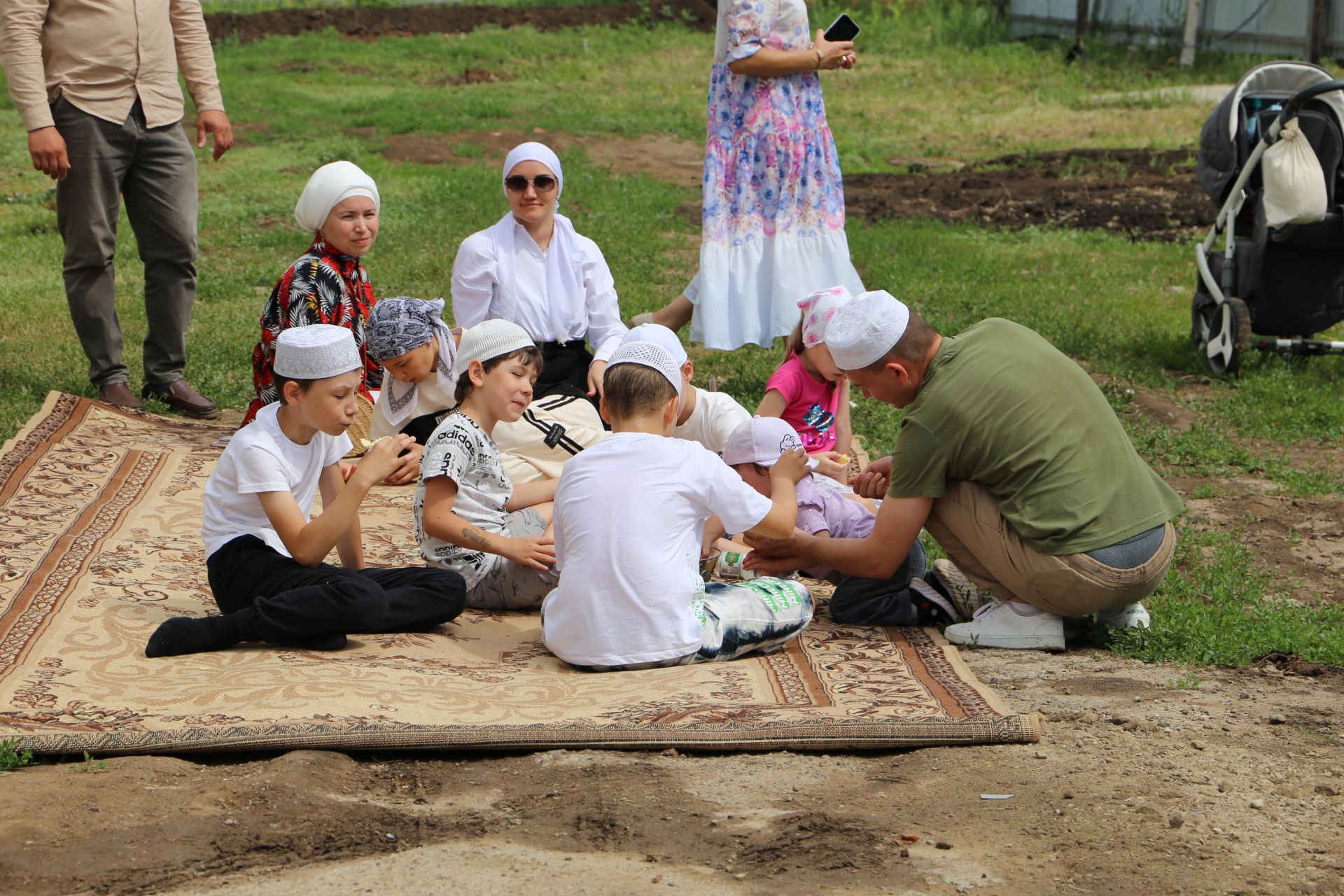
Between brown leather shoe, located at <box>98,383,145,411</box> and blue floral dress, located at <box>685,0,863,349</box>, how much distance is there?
288 centimetres

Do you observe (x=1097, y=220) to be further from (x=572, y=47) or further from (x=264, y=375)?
(x=572, y=47)

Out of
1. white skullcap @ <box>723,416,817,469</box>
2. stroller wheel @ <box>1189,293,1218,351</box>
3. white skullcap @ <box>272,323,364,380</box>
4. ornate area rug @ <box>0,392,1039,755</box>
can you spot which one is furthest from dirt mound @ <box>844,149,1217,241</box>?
white skullcap @ <box>272,323,364,380</box>

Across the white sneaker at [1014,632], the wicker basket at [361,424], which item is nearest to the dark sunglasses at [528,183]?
the wicker basket at [361,424]

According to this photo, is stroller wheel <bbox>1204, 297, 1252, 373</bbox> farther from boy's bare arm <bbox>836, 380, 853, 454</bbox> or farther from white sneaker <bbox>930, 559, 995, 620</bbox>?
white sneaker <bbox>930, 559, 995, 620</bbox>

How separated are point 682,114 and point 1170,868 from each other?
15.6 m

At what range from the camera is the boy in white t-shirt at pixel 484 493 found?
15.4 feet

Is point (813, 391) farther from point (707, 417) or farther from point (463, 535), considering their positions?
point (463, 535)

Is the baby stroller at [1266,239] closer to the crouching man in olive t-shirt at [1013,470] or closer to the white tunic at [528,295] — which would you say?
the white tunic at [528,295]

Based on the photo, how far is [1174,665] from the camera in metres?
4.39

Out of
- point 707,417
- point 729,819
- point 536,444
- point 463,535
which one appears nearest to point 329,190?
point 536,444

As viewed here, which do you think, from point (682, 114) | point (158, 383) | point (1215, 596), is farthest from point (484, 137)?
point (1215, 596)

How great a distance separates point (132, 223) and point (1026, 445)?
15.9ft

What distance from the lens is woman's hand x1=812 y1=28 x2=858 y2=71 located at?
24.3 ft

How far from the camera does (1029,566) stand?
4.43 metres
